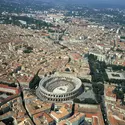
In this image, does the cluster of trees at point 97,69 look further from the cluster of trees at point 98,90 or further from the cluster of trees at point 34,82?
the cluster of trees at point 34,82

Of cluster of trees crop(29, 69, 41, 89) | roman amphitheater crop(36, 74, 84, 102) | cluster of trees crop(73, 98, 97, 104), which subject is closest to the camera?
cluster of trees crop(73, 98, 97, 104)

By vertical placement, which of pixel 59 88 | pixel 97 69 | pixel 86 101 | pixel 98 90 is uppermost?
pixel 86 101

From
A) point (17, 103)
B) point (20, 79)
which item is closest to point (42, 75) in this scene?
point (20, 79)

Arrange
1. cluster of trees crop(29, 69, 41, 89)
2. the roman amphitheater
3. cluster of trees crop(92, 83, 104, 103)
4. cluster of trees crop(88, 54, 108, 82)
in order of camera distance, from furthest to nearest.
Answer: cluster of trees crop(88, 54, 108, 82) → cluster of trees crop(29, 69, 41, 89) → cluster of trees crop(92, 83, 104, 103) → the roman amphitheater

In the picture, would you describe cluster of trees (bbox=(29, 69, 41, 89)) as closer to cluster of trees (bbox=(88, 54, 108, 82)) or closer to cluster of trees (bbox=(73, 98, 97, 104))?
cluster of trees (bbox=(73, 98, 97, 104))

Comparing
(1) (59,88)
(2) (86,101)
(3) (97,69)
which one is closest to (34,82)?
(1) (59,88)

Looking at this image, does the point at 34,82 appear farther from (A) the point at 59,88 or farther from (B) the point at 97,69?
(B) the point at 97,69

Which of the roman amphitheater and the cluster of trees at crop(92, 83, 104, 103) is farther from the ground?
the roman amphitheater

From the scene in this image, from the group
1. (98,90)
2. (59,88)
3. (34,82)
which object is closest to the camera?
(59,88)

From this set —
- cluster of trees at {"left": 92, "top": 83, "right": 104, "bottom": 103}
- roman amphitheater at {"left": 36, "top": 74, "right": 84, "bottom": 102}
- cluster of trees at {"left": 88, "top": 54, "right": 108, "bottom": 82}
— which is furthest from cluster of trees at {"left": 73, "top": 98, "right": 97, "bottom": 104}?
cluster of trees at {"left": 88, "top": 54, "right": 108, "bottom": 82}
